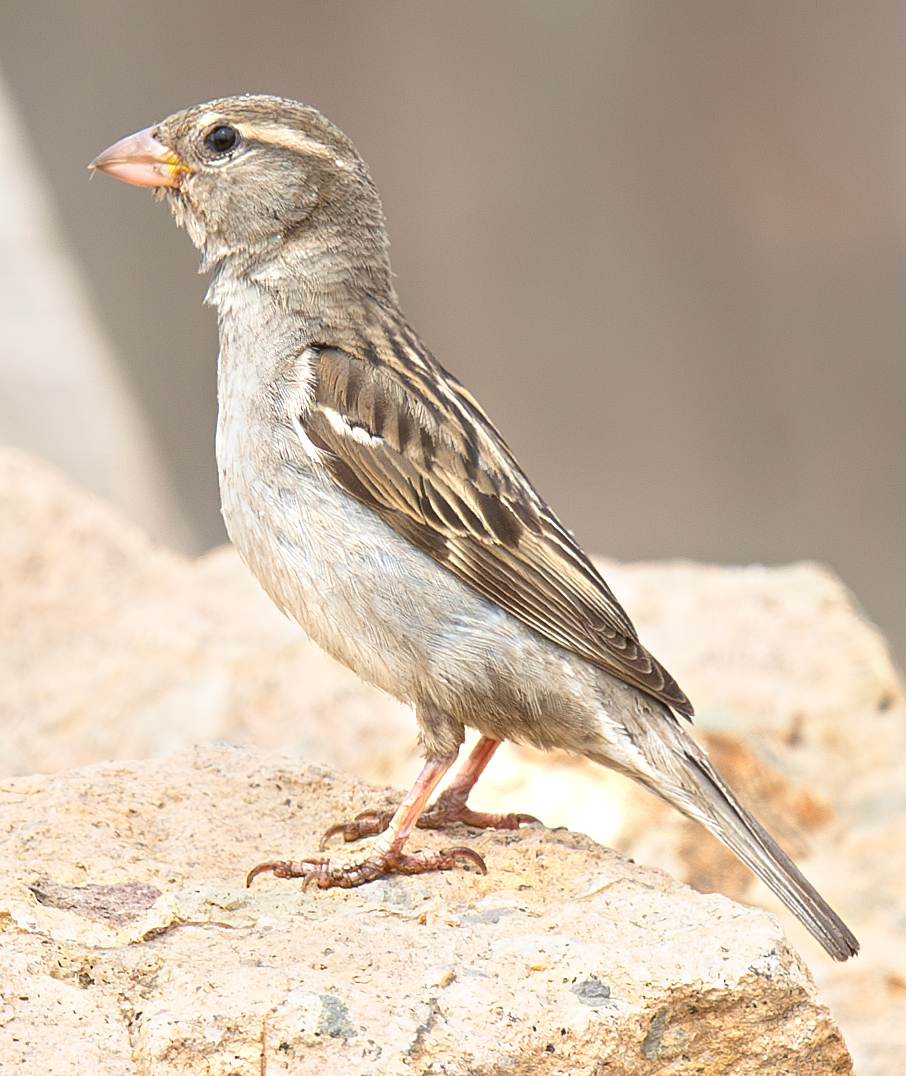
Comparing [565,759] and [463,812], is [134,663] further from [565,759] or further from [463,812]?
[463,812]

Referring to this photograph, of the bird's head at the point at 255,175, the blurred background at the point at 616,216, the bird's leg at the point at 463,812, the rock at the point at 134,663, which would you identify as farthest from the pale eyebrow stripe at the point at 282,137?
the blurred background at the point at 616,216

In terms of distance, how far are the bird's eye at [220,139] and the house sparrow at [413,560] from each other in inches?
1.9

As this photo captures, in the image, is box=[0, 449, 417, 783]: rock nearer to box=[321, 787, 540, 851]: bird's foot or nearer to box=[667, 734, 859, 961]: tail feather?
box=[321, 787, 540, 851]: bird's foot

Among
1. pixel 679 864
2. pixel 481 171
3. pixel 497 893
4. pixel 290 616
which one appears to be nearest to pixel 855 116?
pixel 481 171

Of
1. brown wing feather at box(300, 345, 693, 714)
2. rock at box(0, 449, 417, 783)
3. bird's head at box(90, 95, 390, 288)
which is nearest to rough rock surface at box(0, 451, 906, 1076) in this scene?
rock at box(0, 449, 417, 783)

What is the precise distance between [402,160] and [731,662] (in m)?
3.41

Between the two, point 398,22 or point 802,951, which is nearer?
point 802,951

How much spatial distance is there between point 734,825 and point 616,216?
15.0ft

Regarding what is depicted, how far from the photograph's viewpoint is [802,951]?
4.76m

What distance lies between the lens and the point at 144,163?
360 cm

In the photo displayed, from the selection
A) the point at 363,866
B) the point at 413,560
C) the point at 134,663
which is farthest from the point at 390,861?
the point at 134,663

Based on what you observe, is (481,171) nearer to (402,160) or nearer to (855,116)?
(402,160)

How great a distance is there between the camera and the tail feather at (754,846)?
2973mm

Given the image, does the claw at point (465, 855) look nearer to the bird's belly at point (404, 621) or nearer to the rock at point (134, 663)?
the bird's belly at point (404, 621)
